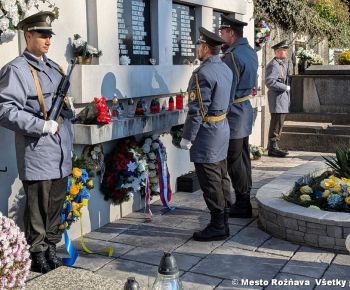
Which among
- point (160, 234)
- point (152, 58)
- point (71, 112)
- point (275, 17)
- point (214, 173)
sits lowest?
point (160, 234)

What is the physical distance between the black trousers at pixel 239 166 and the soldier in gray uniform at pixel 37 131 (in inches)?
79.8

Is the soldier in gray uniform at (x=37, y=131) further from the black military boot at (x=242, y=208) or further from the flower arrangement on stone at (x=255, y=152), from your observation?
the flower arrangement on stone at (x=255, y=152)

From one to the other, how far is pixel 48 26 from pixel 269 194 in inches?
111

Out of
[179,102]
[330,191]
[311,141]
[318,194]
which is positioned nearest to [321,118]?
[311,141]

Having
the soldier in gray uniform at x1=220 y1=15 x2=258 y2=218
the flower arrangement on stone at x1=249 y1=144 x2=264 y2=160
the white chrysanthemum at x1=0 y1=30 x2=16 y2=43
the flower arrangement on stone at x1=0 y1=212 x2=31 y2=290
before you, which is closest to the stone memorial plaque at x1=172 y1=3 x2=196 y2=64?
the soldier in gray uniform at x1=220 y1=15 x2=258 y2=218

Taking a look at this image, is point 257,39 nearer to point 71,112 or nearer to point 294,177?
point 294,177

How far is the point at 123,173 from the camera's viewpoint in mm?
5711

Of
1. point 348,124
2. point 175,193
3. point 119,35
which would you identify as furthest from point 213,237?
point 348,124

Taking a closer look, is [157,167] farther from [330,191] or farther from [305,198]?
[330,191]

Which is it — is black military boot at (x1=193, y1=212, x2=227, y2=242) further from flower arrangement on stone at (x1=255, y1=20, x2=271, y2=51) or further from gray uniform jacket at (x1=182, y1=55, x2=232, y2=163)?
flower arrangement on stone at (x1=255, y1=20, x2=271, y2=51)

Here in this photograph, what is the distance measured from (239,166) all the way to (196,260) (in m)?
1.52

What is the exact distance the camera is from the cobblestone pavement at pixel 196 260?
13.2 ft

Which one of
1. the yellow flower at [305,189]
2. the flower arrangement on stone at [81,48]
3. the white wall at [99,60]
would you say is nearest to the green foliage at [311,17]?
the white wall at [99,60]

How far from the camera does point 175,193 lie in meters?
7.05
